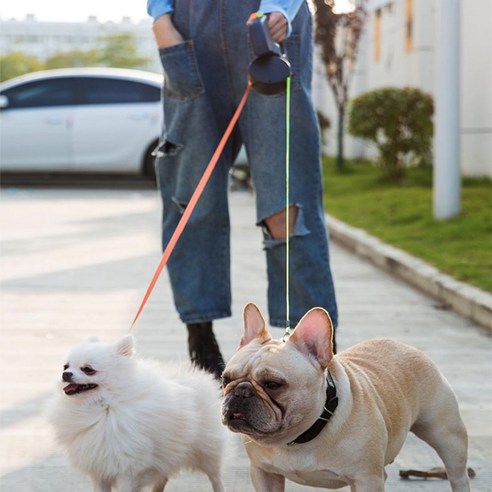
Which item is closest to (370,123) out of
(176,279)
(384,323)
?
(384,323)

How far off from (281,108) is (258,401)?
1810 millimetres

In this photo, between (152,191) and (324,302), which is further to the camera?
(152,191)

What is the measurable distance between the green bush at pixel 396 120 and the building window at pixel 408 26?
10.2 ft

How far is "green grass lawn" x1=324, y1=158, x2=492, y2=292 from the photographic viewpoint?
796 cm

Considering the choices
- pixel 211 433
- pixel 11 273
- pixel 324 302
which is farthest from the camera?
pixel 11 273

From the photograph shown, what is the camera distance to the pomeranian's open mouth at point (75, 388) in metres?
3.16

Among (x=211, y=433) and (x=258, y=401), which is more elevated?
(x=258, y=401)

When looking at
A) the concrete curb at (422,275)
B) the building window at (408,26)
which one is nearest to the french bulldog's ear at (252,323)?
the concrete curb at (422,275)

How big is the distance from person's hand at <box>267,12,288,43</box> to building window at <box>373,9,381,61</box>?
54.2 ft

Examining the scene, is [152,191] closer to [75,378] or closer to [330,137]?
[330,137]

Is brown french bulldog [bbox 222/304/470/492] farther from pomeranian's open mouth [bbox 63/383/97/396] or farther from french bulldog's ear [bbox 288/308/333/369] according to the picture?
pomeranian's open mouth [bbox 63/383/97/396]

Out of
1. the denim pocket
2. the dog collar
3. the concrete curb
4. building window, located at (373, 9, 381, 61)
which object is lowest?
the concrete curb

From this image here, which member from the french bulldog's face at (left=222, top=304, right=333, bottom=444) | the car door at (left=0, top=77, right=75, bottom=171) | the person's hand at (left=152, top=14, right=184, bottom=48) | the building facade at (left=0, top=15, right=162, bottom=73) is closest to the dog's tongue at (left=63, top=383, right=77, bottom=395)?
the french bulldog's face at (left=222, top=304, right=333, bottom=444)

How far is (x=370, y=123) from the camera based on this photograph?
1424 cm
